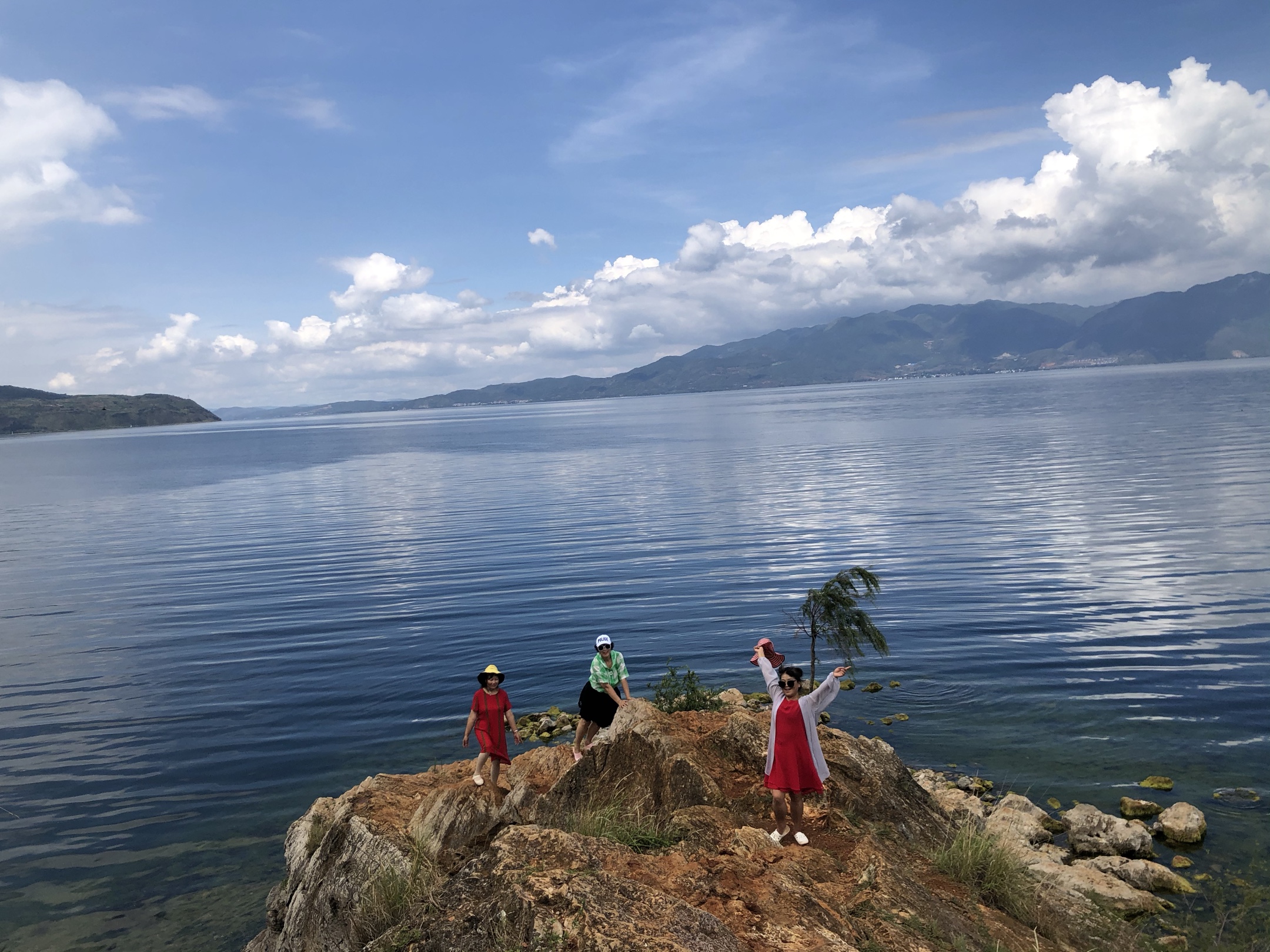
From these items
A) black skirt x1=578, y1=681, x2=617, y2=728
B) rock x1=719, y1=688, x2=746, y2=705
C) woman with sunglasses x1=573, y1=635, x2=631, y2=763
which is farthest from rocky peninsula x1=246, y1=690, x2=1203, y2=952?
rock x1=719, y1=688, x2=746, y2=705

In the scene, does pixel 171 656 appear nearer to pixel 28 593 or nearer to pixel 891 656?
pixel 28 593

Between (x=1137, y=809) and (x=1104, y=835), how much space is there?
2166mm

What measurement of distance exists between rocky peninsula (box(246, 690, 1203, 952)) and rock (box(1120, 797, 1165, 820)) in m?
0.89

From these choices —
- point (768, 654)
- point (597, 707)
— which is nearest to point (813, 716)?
point (768, 654)

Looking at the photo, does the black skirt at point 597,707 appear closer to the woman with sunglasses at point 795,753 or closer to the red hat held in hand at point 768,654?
the red hat held in hand at point 768,654

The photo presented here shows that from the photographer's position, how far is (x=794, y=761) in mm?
12453

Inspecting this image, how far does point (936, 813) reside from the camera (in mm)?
15125

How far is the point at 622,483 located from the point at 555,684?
54.5 meters

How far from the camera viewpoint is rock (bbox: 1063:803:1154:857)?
52.6ft

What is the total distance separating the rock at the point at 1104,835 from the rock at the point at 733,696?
25.5 feet

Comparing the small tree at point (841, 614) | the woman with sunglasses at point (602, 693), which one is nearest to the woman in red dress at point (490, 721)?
the woman with sunglasses at point (602, 693)

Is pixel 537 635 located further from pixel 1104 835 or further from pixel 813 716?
pixel 813 716

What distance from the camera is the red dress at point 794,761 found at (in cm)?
1245

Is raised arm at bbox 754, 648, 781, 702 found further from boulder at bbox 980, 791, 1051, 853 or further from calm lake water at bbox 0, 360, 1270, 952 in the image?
calm lake water at bbox 0, 360, 1270, 952
